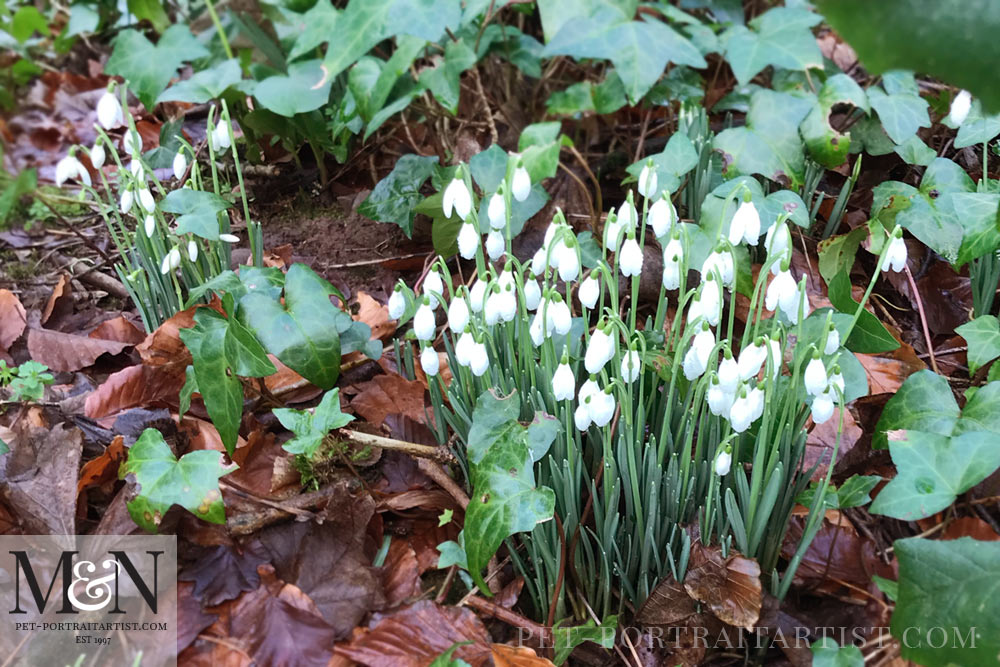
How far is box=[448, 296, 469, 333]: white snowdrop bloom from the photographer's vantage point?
1.50 m

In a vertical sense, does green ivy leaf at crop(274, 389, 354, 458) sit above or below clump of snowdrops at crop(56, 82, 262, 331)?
below

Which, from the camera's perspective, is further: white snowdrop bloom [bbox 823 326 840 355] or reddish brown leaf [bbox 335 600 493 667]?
reddish brown leaf [bbox 335 600 493 667]

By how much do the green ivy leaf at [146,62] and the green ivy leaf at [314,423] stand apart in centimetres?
155

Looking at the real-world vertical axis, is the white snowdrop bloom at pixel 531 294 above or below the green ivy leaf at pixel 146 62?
below

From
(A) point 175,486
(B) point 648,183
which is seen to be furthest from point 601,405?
(A) point 175,486

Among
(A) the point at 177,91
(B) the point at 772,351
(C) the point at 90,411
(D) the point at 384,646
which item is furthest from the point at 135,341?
(B) the point at 772,351

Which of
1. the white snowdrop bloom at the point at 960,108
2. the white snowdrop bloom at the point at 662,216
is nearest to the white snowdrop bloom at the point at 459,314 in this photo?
the white snowdrop bloom at the point at 662,216

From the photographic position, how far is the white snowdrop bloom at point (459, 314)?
1497 mm

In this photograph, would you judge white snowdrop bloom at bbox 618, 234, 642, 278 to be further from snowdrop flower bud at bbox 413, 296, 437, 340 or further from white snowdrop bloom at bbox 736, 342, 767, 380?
snowdrop flower bud at bbox 413, 296, 437, 340

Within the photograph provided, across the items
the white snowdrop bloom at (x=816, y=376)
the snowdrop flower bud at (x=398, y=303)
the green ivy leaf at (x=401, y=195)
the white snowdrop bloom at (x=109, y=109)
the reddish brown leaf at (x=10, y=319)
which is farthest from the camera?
the green ivy leaf at (x=401, y=195)

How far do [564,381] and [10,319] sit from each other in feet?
6.29

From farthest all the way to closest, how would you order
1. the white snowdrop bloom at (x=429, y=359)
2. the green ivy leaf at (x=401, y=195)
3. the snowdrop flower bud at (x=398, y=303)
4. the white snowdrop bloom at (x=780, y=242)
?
the green ivy leaf at (x=401, y=195)
the snowdrop flower bud at (x=398, y=303)
the white snowdrop bloom at (x=429, y=359)
the white snowdrop bloom at (x=780, y=242)

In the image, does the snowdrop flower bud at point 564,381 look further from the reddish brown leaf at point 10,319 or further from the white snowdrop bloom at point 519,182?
the reddish brown leaf at point 10,319

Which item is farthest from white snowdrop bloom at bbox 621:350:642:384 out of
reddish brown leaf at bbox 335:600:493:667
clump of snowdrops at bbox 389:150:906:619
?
reddish brown leaf at bbox 335:600:493:667
